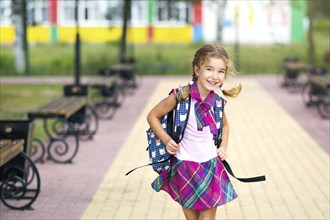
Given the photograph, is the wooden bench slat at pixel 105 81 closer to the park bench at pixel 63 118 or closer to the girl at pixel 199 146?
the park bench at pixel 63 118

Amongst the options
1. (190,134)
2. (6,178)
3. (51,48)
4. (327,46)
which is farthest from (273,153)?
(51,48)

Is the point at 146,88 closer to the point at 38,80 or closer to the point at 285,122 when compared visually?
the point at 38,80

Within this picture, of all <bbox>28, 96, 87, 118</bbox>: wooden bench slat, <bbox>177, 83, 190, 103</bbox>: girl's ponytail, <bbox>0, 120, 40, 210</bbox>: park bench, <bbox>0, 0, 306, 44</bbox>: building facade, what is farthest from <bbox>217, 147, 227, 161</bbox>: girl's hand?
<bbox>0, 0, 306, 44</bbox>: building facade

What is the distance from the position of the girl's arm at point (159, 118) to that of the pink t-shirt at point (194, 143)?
99mm

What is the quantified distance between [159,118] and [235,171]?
5000 millimetres

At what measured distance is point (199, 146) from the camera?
227 inches

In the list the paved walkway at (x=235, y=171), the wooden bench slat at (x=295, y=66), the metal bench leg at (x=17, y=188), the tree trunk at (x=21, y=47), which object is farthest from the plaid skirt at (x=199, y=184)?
the tree trunk at (x=21, y=47)

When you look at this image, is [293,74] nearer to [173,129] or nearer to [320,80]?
[320,80]

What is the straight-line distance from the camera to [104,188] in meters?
9.56

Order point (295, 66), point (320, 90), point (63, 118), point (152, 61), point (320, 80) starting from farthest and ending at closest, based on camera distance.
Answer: point (152, 61)
point (295, 66)
point (320, 90)
point (320, 80)
point (63, 118)

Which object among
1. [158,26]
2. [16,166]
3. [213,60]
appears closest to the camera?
[213,60]

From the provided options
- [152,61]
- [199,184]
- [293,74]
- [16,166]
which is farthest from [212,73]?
[152,61]

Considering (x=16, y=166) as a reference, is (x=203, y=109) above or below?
above

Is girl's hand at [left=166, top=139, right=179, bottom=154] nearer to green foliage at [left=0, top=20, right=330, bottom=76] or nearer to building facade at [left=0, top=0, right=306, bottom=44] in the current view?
green foliage at [left=0, top=20, right=330, bottom=76]
